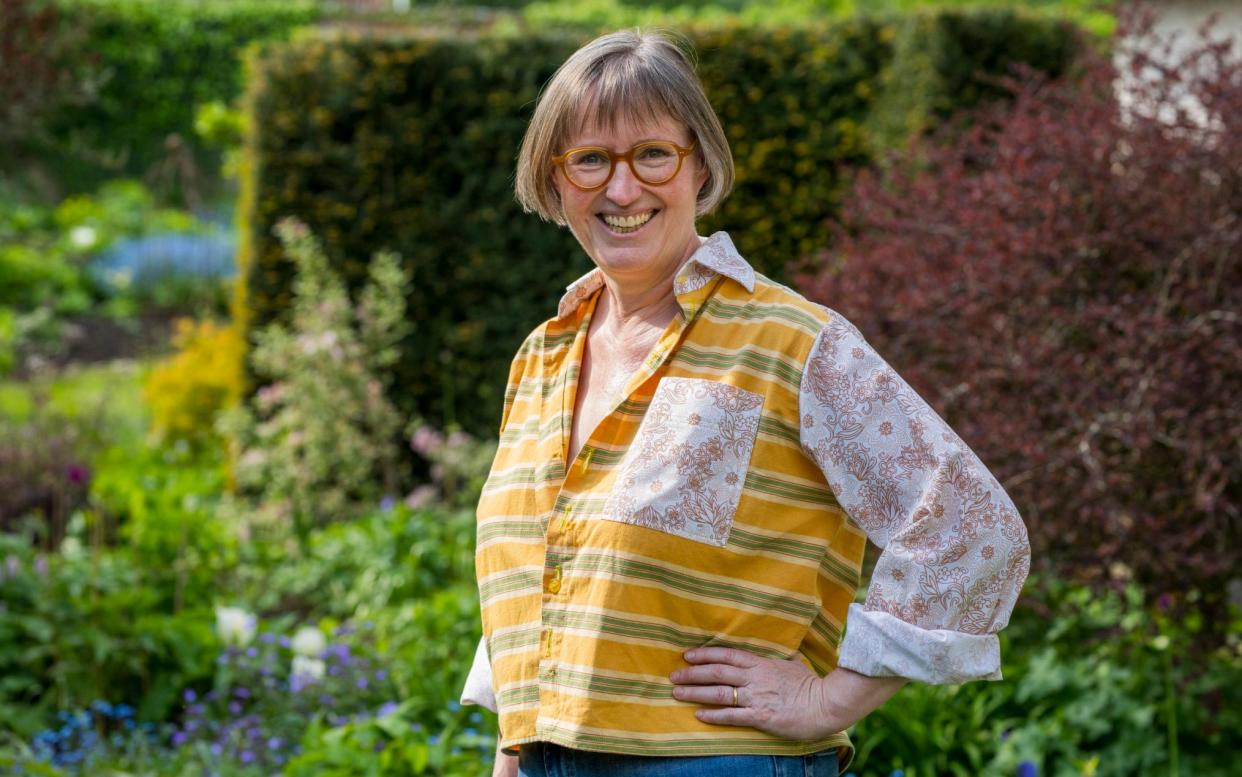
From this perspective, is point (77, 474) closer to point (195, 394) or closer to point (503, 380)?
point (195, 394)

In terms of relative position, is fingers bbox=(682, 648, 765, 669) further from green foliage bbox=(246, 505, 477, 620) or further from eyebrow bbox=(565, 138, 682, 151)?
green foliage bbox=(246, 505, 477, 620)

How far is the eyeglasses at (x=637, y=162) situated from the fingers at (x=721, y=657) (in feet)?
2.01

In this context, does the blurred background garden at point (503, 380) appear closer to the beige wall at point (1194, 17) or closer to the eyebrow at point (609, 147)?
the beige wall at point (1194, 17)

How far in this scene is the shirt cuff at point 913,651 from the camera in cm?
165

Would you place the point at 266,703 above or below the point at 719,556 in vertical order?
below

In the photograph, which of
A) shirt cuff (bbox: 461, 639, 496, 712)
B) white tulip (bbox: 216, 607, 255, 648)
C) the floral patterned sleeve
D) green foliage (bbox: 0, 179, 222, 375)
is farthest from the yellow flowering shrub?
the floral patterned sleeve

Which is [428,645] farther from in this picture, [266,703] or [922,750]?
[922,750]

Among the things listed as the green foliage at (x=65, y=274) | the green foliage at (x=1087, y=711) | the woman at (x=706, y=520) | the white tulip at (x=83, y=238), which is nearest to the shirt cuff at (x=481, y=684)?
the woman at (x=706, y=520)

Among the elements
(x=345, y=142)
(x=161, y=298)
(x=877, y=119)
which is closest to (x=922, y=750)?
(x=877, y=119)

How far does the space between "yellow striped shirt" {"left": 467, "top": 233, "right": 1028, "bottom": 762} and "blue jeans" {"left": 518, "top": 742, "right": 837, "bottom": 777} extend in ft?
0.06

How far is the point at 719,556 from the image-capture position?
5.65 feet

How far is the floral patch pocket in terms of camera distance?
67.4 inches

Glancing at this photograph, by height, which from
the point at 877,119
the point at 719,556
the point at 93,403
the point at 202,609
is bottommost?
the point at 202,609

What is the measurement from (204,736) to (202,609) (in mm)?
857
